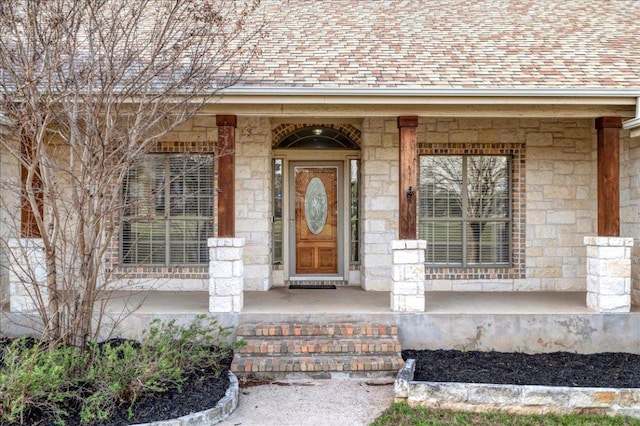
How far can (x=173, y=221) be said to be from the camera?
7.49 metres

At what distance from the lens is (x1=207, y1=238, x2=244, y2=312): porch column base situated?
18.5ft

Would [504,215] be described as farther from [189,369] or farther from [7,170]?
[7,170]

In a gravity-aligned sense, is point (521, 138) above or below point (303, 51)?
below

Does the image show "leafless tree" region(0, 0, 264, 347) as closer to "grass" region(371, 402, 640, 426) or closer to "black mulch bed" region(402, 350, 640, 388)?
"grass" region(371, 402, 640, 426)

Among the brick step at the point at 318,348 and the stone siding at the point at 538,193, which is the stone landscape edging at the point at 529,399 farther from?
the stone siding at the point at 538,193

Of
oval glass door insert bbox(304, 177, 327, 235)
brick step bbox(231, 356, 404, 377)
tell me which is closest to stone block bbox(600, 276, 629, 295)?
brick step bbox(231, 356, 404, 377)

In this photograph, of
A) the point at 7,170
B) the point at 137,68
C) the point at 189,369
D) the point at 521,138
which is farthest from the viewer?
the point at 521,138

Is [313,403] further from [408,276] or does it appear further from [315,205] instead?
[315,205]

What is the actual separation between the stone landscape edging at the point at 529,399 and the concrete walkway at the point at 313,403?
49 cm

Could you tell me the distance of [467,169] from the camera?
24.5ft

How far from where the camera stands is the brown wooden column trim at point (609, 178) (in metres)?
5.74

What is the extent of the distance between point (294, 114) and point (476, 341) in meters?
3.50

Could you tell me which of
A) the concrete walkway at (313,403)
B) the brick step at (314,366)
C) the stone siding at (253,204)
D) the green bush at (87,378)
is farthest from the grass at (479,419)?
the stone siding at (253,204)

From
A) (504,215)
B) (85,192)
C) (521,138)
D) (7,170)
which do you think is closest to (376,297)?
(504,215)
